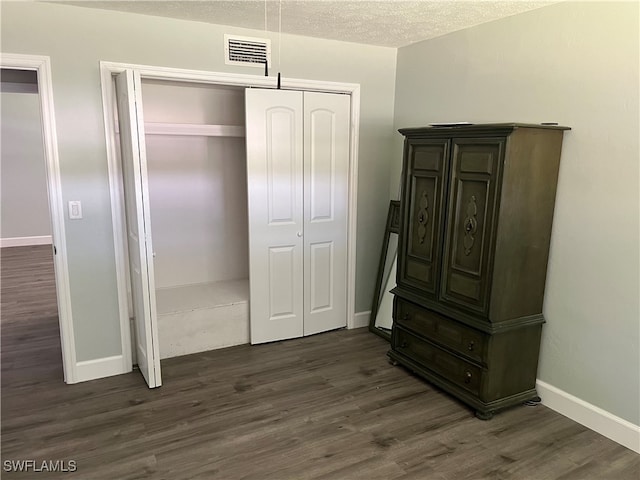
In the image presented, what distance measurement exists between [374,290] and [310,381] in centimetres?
129

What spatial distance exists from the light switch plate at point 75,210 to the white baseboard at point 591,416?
126 inches

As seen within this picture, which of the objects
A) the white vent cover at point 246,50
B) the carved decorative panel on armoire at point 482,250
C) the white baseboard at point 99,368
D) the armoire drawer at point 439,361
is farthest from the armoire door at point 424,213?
the white baseboard at point 99,368

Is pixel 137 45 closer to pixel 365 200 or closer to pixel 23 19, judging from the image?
pixel 23 19

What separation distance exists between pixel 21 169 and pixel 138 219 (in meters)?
5.74

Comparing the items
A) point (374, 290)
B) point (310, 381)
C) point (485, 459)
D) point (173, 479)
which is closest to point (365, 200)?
point (374, 290)

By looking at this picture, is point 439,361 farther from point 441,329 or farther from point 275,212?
point 275,212

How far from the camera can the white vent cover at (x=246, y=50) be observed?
3.29m

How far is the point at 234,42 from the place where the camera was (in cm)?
329

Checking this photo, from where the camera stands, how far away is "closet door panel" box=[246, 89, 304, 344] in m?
3.57

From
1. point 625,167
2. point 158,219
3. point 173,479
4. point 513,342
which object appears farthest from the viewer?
point 158,219

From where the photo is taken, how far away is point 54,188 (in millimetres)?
2916

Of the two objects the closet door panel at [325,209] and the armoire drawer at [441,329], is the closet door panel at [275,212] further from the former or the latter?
the armoire drawer at [441,329]

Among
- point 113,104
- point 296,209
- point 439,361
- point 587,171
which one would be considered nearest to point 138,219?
point 113,104

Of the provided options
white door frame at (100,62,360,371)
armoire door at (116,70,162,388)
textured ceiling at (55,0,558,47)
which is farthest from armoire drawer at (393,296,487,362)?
textured ceiling at (55,0,558,47)
